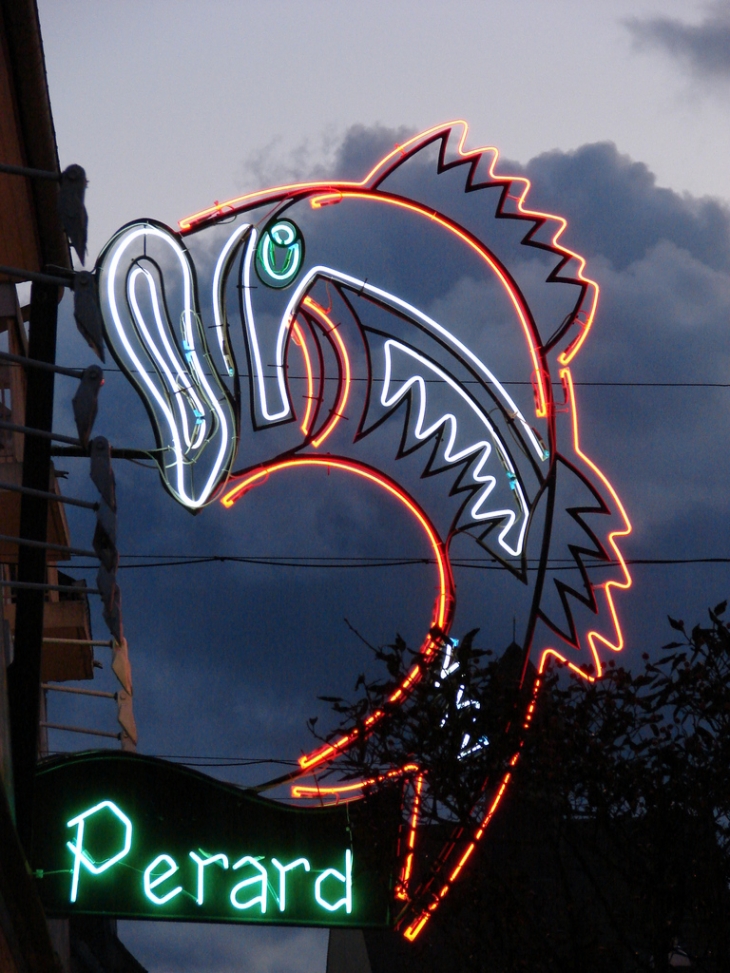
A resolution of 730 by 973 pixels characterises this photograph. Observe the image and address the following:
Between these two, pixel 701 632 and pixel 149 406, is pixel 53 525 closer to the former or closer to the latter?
pixel 149 406

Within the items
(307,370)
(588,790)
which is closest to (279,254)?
(307,370)

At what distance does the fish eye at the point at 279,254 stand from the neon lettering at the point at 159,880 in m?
4.31

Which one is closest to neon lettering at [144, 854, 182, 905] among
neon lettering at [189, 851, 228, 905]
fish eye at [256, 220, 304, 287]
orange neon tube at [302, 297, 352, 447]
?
neon lettering at [189, 851, 228, 905]

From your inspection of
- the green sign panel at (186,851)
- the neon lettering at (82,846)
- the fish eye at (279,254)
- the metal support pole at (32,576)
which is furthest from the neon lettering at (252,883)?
the fish eye at (279,254)

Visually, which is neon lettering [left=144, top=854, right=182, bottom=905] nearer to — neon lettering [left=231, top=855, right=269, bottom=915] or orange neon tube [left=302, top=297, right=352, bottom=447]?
neon lettering [left=231, top=855, right=269, bottom=915]

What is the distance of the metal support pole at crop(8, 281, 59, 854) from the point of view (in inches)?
383

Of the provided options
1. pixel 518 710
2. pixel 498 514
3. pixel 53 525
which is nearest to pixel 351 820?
pixel 518 710

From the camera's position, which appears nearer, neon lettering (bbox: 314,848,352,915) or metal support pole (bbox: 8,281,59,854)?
metal support pole (bbox: 8,281,59,854)

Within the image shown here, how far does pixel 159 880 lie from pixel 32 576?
242 cm

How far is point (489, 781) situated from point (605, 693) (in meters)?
0.96

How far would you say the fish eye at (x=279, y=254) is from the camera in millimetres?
10398

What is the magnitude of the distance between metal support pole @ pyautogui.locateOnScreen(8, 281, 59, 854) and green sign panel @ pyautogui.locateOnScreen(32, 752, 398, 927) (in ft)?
2.53

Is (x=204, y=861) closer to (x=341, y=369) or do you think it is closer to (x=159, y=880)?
(x=159, y=880)

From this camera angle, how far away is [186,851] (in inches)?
418
